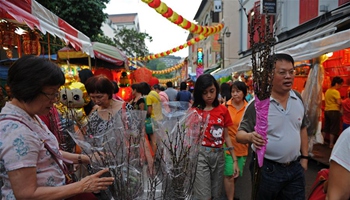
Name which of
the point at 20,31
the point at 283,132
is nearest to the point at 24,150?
the point at 283,132

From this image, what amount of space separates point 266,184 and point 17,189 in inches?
80.0

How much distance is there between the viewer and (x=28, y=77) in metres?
1.36

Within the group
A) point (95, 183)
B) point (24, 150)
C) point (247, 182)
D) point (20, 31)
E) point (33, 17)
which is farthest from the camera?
point (247, 182)

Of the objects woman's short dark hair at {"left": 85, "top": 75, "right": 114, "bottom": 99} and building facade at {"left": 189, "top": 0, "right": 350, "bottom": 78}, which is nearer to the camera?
woman's short dark hair at {"left": 85, "top": 75, "right": 114, "bottom": 99}

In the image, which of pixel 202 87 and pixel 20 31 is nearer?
pixel 202 87

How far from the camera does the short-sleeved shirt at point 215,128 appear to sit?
10.4 ft

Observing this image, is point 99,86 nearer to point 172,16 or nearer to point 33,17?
point 33,17

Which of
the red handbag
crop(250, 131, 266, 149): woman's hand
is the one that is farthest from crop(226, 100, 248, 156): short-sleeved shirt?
the red handbag

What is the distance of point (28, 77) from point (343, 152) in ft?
5.74

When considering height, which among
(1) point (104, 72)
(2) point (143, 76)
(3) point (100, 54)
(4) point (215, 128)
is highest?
(3) point (100, 54)

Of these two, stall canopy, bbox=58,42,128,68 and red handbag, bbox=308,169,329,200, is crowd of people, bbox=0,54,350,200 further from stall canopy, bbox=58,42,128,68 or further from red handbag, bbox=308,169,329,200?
stall canopy, bbox=58,42,128,68

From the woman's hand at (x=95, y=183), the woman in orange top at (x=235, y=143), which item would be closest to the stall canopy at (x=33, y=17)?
the woman's hand at (x=95, y=183)

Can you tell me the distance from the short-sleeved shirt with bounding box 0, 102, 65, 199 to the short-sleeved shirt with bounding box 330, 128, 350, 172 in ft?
5.20

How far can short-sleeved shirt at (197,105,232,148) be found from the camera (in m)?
3.17
